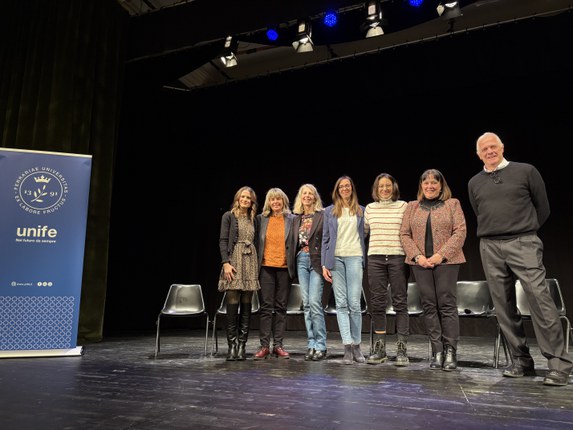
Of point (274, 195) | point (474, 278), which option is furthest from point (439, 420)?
point (474, 278)

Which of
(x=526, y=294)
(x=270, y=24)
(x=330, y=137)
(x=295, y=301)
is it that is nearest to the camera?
(x=526, y=294)

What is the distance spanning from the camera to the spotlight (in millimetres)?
5124

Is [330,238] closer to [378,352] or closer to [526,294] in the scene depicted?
[378,352]

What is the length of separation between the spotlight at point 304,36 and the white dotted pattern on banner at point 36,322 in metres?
3.51

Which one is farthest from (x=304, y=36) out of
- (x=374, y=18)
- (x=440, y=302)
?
(x=440, y=302)

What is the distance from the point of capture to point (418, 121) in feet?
20.8

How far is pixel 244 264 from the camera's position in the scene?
3600 mm

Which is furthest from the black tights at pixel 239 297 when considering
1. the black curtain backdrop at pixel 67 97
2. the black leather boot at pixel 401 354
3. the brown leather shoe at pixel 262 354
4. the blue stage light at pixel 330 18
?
the blue stage light at pixel 330 18

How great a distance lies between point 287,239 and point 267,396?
156 centimetres

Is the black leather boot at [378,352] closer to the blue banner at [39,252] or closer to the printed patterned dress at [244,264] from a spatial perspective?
the printed patterned dress at [244,264]

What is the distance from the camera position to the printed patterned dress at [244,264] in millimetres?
3547

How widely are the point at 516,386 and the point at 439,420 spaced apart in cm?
95

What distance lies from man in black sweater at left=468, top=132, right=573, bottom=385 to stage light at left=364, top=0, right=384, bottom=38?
235cm

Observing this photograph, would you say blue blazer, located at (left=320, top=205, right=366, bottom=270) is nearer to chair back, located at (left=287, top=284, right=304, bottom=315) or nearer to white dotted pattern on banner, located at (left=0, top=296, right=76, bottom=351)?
chair back, located at (left=287, top=284, right=304, bottom=315)
